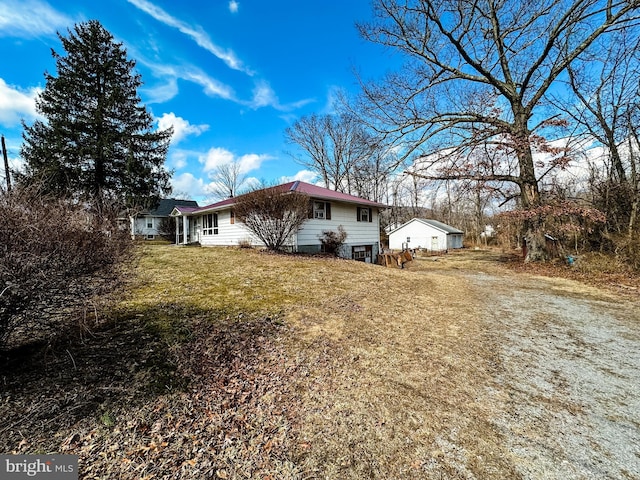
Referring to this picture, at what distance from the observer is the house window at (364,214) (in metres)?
15.7

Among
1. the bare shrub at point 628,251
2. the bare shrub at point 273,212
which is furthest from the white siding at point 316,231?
the bare shrub at point 628,251

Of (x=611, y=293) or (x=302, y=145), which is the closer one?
(x=611, y=293)

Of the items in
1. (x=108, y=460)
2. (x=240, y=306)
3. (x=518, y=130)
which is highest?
(x=518, y=130)

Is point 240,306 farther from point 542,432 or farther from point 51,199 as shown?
point 542,432

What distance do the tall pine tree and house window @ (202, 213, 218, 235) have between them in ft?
11.3

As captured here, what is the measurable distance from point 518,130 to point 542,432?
1235 cm

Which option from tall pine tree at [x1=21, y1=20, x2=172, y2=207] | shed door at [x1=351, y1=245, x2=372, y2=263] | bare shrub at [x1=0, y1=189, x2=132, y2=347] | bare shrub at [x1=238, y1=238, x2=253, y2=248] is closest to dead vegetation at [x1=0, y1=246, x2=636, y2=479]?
bare shrub at [x1=0, y1=189, x2=132, y2=347]

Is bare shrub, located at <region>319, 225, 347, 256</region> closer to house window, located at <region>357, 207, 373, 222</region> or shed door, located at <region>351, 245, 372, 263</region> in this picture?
shed door, located at <region>351, 245, 372, 263</region>

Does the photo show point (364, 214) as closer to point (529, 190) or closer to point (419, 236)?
point (529, 190)

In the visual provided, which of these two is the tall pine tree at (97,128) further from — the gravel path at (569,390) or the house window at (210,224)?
the gravel path at (569,390)

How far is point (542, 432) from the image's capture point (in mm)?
2240

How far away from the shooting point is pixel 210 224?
16.6 m

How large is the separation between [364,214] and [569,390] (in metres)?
13.7

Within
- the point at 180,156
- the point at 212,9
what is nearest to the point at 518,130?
the point at 212,9
